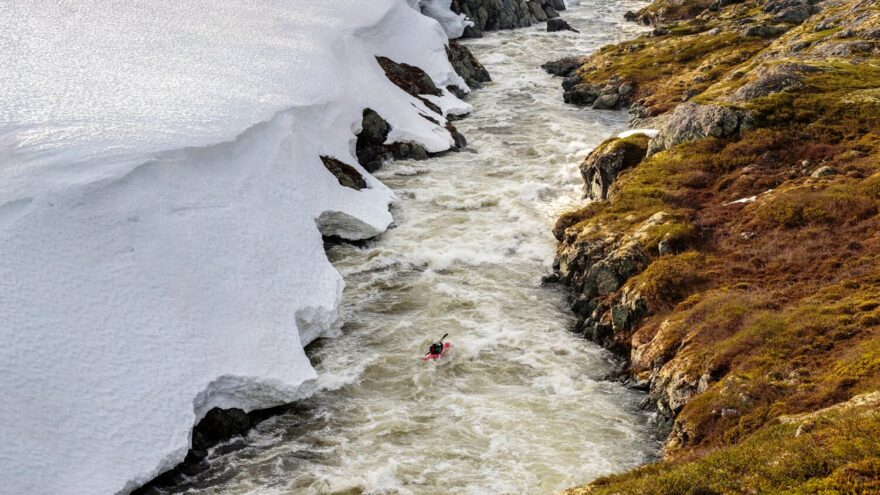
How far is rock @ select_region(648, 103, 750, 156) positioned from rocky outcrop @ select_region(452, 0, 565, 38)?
61123mm

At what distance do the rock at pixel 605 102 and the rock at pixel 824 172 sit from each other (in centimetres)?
3312

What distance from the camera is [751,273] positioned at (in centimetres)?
3061

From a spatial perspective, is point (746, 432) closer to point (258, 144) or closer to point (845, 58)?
point (258, 144)

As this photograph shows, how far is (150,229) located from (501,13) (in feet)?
286

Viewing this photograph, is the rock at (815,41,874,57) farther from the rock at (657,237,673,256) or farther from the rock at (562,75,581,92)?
the rock at (657,237,673,256)

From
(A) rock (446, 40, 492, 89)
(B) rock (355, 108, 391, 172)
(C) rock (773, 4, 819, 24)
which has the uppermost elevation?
(A) rock (446, 40, 492, 89)

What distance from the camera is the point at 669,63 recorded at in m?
76.3

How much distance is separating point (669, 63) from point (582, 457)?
61.3 m

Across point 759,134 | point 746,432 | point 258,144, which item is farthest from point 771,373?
point 258,144

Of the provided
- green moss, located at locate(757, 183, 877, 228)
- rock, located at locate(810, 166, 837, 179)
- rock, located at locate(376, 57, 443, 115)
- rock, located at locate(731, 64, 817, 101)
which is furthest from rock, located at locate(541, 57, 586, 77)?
green moss, located at locate(757, 183, 877, 228)

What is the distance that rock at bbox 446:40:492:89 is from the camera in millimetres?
76750

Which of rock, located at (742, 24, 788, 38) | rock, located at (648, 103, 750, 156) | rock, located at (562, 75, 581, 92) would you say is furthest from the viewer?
rock, located at (742, 24, 788, 38)

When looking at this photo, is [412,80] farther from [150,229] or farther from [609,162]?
[150,229]

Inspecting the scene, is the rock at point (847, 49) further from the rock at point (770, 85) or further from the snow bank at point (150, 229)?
the snow bank at point (150, 229)
